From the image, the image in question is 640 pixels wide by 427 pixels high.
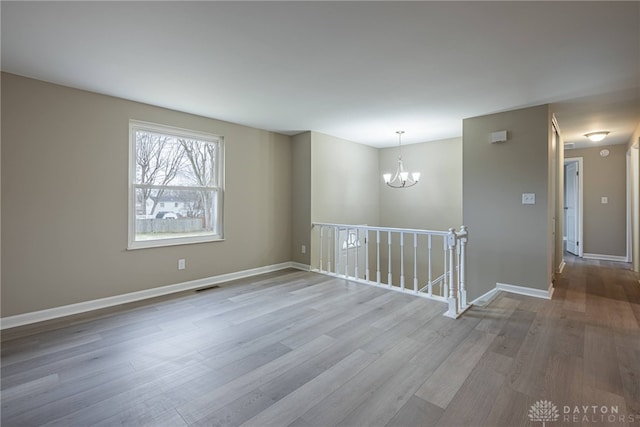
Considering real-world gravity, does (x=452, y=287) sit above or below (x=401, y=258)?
below

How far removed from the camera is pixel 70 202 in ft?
9.78

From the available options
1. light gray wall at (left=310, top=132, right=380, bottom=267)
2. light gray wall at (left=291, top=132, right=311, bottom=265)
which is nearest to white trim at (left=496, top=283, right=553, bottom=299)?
light gray wall at (left=310, top=132, right=380, bottom=267)

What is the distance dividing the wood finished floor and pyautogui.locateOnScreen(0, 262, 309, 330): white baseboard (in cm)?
15

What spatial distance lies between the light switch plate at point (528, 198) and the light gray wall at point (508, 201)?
0.04 meters

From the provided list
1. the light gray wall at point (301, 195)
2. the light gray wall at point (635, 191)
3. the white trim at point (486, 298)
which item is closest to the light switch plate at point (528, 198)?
the white trim at point (486, 298)

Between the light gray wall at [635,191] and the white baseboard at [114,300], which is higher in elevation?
the light gray wall at [635,191]

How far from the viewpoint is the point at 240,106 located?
3578 mm

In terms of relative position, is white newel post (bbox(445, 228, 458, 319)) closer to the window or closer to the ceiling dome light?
the window

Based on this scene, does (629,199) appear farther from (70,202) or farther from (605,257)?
(70,202)

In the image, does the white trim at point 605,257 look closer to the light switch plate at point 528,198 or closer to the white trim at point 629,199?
the white trim at point 629,199

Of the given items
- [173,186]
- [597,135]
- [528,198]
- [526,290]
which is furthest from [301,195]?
[597,135]

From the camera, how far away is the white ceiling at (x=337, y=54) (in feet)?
6.05

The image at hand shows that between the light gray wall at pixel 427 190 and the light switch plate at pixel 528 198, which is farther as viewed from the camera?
the light gray wall at pixel 427 190

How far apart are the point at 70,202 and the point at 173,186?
107cm
